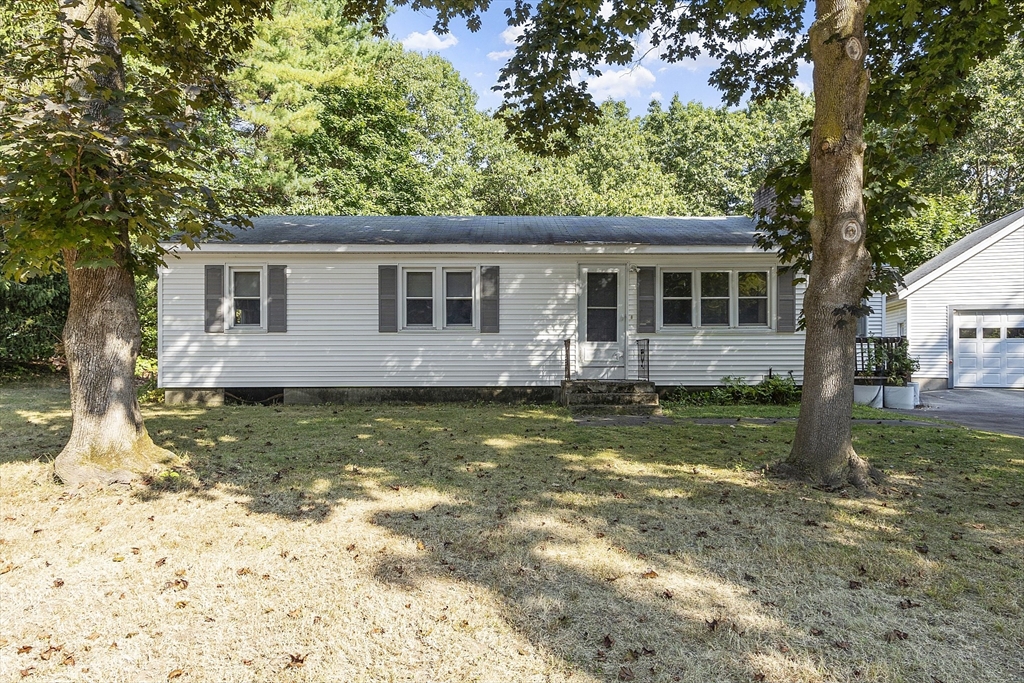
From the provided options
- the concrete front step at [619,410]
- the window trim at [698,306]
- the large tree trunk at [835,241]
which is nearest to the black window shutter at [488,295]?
the concrete front step at [619,410]

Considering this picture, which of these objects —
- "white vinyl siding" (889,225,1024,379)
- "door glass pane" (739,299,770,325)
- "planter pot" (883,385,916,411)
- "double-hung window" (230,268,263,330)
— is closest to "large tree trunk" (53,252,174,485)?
"double-hung window" (230,268,263,330)

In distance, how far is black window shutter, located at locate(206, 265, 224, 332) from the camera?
1137 centimetres

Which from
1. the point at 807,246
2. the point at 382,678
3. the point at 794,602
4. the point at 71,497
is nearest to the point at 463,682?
the point at 382,678

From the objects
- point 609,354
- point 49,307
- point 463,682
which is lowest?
point 463,682

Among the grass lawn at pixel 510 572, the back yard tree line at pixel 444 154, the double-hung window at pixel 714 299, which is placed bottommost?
the grass lawn at pixel 510 572

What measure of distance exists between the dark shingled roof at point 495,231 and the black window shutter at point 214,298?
2.70 feet

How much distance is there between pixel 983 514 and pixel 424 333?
29.4ft

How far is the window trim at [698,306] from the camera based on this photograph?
1169 cm

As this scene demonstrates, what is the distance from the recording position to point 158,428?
27.5 feet

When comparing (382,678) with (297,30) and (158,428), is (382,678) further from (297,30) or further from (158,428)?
(297,30)

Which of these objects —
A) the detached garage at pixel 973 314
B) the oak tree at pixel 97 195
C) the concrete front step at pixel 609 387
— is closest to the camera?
the oak tree at pixel 97 195

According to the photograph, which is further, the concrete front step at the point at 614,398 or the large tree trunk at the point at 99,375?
the concrete front step at the point at 614,398

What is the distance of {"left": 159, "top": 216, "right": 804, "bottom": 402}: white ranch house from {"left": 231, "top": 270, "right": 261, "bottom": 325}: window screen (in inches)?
0.8

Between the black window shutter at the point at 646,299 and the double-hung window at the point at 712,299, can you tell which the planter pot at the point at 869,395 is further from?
the black window shutter at the point at 646,299
